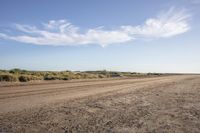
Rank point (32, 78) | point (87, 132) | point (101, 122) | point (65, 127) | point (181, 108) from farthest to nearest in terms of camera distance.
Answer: point (32, 78) → point (181, 108) → point (101, 122) → point (65, 127) → point (87, 132)

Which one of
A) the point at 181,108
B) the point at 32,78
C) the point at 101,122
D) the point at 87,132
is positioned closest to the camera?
the point at 87,132

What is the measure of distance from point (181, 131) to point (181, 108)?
4.73 meters

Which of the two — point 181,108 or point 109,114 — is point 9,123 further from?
point 181,108

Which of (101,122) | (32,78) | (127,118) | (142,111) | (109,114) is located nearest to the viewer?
(101,122)

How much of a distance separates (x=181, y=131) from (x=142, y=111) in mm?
3735

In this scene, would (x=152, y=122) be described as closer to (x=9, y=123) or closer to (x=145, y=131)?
(x=145, y=131)

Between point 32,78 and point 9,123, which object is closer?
point 9,123

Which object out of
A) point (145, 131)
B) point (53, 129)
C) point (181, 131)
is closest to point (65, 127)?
point (53, 129)

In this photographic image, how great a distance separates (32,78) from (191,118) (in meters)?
27.3

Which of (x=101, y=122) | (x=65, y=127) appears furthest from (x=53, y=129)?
(x=101, y=122)

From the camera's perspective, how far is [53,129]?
342 inches

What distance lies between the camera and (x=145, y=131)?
8633mm

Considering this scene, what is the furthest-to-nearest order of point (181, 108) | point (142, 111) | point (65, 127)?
1. point (181, 108)
2. point (142, 111)
3. point (65, 127)

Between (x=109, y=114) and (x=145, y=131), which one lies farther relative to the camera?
(x=109, y=114)
